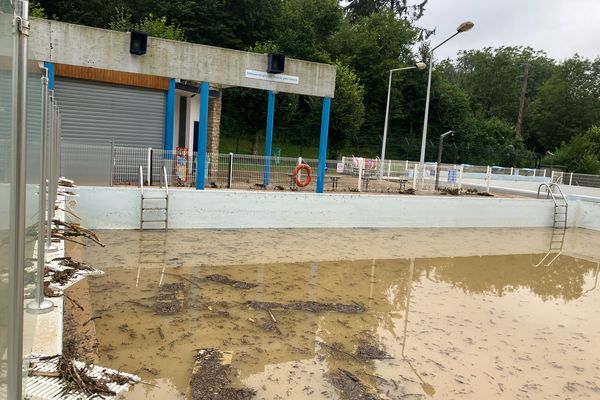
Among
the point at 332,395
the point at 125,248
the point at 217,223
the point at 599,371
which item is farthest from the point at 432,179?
the point at 332,395

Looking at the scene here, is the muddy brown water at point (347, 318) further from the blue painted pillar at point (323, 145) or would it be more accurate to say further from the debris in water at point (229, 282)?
the blue painted pillar at point (323, 145)

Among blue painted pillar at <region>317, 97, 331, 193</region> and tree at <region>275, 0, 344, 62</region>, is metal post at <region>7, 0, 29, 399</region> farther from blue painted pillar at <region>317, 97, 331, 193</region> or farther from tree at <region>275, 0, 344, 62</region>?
tree at <region>275, 0, 344, 62</region>

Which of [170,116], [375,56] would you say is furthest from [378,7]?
[170,116]

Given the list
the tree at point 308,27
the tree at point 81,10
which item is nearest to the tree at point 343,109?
the tree at point 308,27

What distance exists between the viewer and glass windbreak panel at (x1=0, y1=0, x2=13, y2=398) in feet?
5.84

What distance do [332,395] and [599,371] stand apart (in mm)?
3333

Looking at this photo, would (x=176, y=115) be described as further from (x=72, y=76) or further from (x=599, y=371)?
(x=599, y=371)

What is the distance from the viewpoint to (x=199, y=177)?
12844mm

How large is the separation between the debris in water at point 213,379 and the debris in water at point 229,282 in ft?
8.72

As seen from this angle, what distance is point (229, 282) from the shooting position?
329 inches

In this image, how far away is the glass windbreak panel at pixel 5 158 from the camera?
5.84ft

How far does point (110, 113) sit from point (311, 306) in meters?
11.3

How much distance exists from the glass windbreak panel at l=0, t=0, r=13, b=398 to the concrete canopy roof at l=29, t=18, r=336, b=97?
32.6 ft

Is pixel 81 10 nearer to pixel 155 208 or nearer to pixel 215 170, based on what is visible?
pixel 215 170
